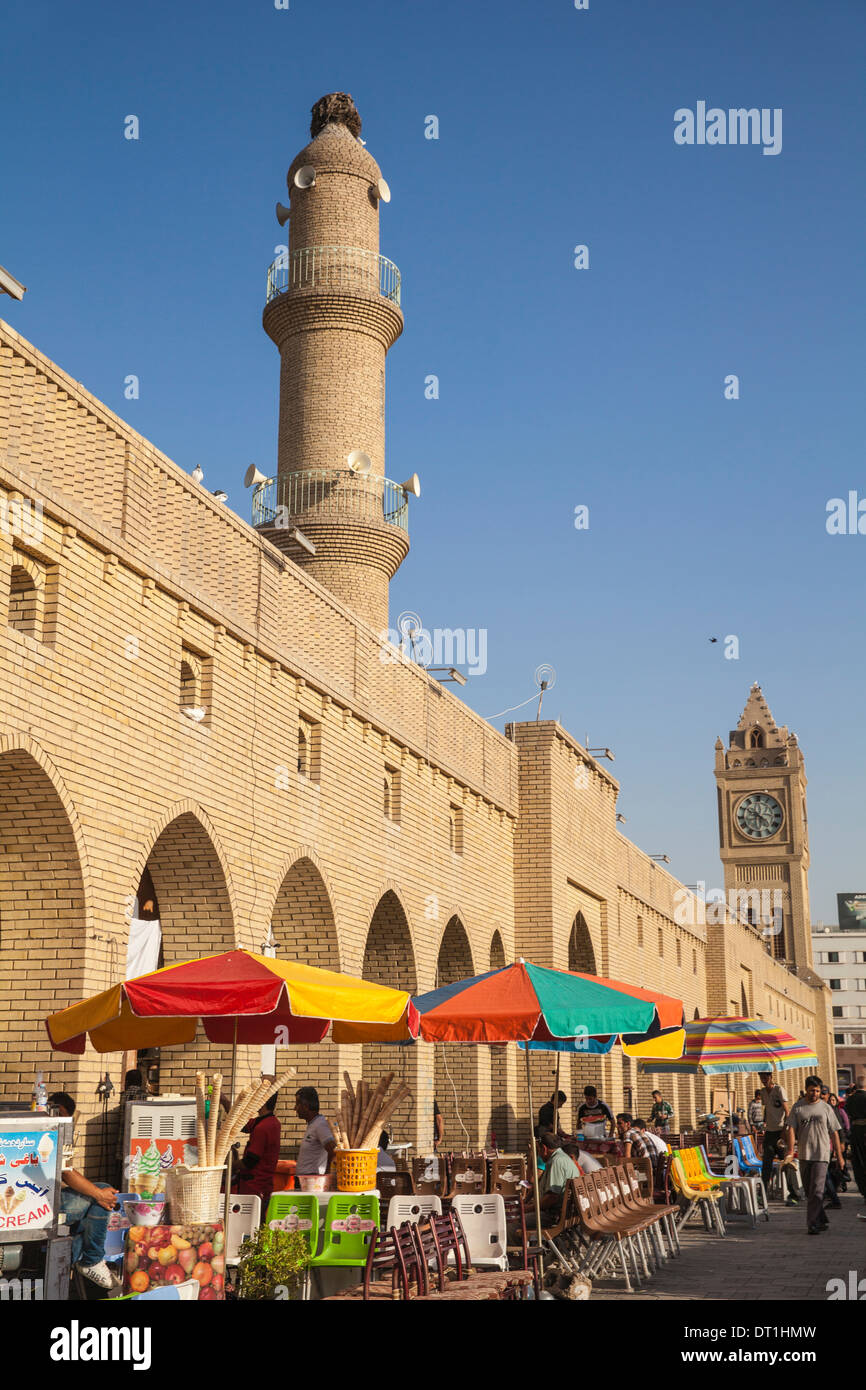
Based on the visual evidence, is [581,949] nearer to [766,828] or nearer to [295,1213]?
[295,1213]

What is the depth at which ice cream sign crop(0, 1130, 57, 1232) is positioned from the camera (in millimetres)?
7949

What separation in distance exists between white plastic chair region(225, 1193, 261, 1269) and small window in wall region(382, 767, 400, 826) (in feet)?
32.8

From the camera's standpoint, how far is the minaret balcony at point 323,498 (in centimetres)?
2644

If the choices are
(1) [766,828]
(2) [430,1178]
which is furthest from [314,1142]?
(1) [766,828]

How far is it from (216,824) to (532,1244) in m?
4.83

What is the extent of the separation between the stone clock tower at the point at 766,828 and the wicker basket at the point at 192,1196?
93.7 m

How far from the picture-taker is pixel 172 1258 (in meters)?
7.46

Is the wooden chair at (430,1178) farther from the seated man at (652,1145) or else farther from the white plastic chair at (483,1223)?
the seated man at (652,1145)

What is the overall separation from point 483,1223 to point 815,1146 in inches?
269

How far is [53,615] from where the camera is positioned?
10.7 metres

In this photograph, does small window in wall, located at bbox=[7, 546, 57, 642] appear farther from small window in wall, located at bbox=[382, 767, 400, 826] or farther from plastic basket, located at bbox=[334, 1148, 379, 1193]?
small window in wall, located at bbox=[382, 767, 400, 826]

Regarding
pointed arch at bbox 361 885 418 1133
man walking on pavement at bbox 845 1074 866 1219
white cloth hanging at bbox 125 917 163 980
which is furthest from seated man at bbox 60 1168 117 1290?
pointed arch at bbox 361 885 418 1133
